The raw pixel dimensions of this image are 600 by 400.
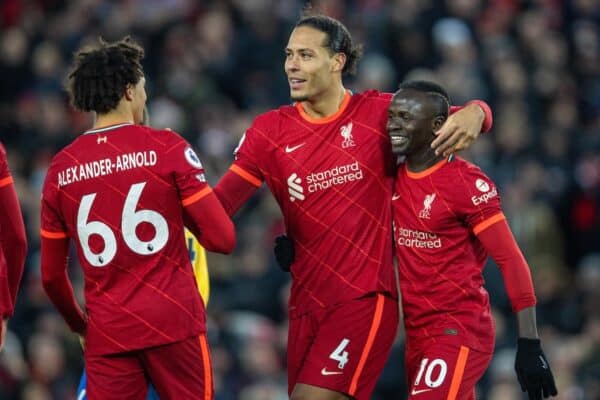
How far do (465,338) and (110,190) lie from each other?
1805mm

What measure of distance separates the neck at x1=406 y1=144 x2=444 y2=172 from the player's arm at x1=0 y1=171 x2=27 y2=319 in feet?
6.18

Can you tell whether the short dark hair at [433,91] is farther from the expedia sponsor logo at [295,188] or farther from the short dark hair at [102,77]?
the short dark hair at [102,77]

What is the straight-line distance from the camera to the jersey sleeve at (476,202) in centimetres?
690

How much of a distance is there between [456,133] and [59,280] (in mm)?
1984

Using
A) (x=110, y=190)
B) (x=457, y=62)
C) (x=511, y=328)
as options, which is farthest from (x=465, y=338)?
(x=457, y=62)

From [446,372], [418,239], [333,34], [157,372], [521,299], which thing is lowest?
[446,372]

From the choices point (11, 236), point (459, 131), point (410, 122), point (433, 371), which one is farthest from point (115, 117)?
point (433, 371)

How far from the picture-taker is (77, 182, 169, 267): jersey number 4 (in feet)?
21.4

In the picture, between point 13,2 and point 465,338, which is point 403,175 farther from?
point 13,2

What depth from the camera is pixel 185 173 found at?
21.4 ft

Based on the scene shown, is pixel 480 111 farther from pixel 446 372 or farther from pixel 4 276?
pixel 4 276

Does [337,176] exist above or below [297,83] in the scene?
below

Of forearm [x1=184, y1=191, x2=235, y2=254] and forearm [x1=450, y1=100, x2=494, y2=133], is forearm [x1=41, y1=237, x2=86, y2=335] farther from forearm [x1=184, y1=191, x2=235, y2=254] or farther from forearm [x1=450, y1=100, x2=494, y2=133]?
forearm [x1=450, y1=100, x2=494, y2=133]

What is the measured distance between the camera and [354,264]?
7.16m
